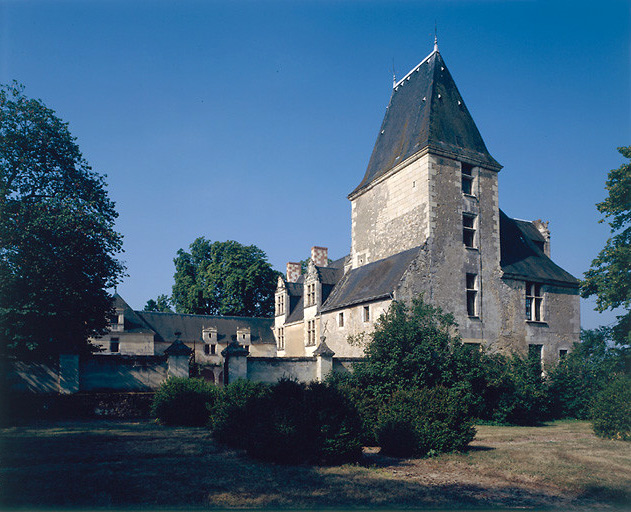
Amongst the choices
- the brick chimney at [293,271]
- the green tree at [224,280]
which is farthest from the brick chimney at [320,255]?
the green tree at [224,280]

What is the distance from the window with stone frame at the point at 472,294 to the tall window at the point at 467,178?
4176 mm

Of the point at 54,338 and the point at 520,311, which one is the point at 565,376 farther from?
the point at 54,338

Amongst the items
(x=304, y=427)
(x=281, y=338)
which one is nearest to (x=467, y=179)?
(x=304, y=427)

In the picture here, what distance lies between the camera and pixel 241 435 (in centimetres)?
1083

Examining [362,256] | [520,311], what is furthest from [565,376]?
[362,256]

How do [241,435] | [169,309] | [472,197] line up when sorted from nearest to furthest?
[241,435] < [472,197] < [169,309]

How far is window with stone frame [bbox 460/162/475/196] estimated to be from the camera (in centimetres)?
2383

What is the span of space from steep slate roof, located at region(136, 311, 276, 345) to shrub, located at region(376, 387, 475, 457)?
1469 inches

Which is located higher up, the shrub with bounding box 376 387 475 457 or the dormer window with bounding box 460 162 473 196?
the dormer window with bounding box 460 162 473 196

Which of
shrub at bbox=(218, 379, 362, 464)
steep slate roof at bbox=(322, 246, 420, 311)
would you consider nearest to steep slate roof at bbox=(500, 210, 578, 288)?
steep slate roof at bbox=(322, 246, 420, 311)

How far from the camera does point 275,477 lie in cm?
818

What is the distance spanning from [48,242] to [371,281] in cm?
1398

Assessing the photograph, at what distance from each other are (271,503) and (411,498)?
2.02 meters

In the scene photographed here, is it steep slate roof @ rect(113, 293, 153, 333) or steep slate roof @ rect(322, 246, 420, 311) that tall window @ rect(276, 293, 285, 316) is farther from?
steep slate roof @ rect(113, 293, 153, 333)
